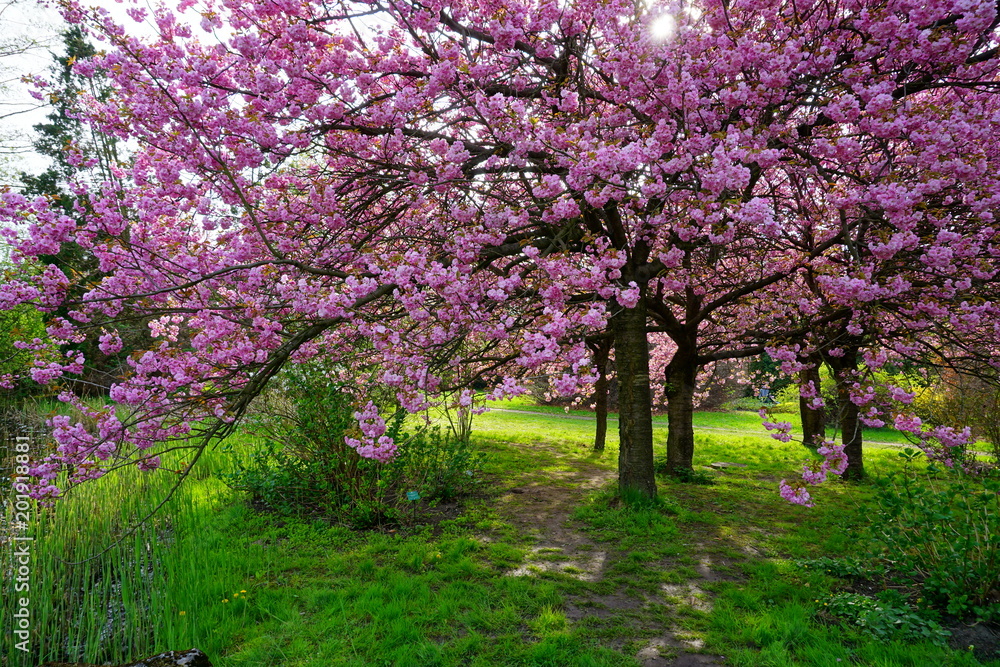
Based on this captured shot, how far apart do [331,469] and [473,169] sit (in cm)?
391

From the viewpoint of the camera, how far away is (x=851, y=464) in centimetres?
912

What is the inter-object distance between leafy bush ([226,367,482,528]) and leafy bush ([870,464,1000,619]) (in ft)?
15.0

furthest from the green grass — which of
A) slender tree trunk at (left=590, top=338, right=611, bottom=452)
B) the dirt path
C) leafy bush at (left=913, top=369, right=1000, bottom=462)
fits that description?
the dirt path

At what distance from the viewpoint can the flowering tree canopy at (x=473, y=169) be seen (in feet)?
12.6

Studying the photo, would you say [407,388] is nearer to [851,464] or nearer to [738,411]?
[851,464]

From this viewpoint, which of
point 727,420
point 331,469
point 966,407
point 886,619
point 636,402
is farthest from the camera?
point 727,420

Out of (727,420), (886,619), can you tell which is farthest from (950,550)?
(727,420)

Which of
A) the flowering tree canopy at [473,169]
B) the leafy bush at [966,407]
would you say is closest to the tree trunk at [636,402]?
the flowering tree canopy at [473,169]

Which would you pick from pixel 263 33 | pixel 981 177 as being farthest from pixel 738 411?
pixel 263 33

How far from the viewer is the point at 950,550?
3803mm

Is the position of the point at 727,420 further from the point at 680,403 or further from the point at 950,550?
the point at 950,550

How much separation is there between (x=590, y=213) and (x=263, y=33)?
382 centimetres

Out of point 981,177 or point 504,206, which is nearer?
point 981,177

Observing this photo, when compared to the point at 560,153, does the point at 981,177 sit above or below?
below
